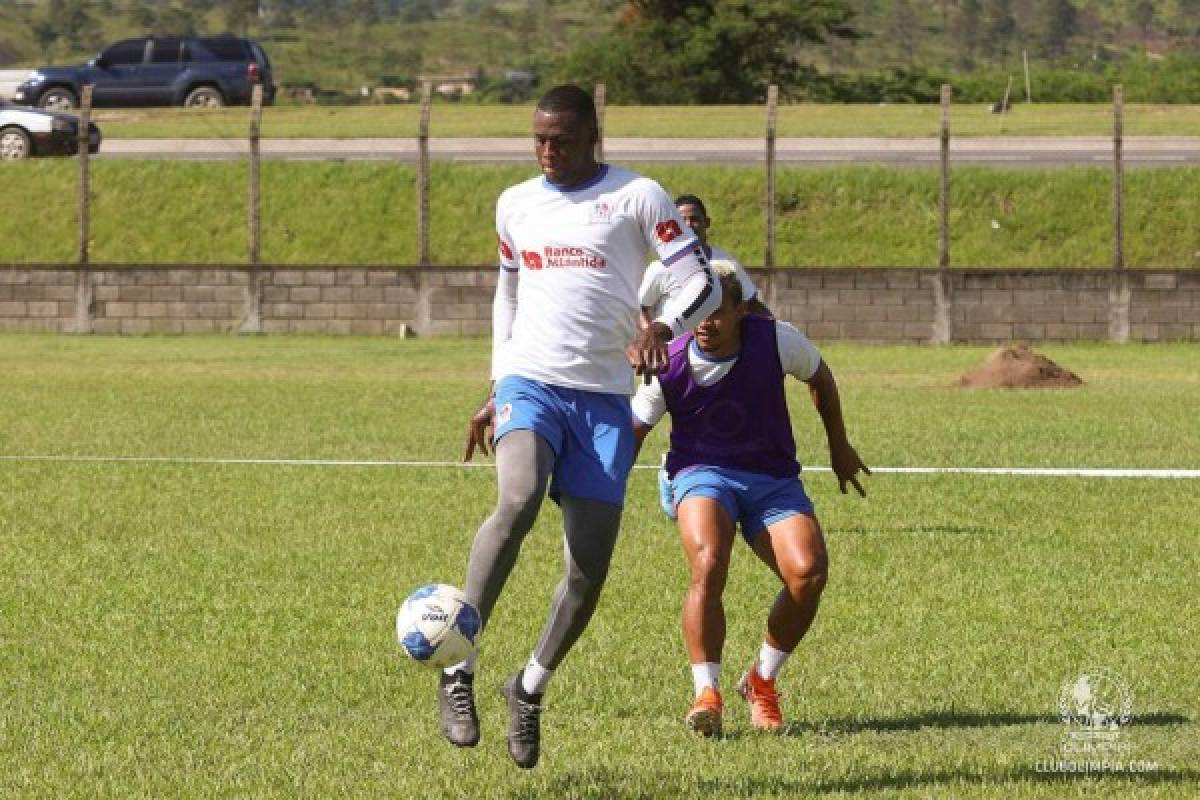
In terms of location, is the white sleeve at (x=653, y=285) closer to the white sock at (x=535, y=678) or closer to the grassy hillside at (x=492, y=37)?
the white sock at (x=535, y=678)

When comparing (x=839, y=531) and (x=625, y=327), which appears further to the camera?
(x=839, y=531)

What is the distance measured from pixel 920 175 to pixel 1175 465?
2107 cm

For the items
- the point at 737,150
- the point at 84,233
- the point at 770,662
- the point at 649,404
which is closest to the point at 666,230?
the point at 649,404

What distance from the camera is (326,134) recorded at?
49562 mm

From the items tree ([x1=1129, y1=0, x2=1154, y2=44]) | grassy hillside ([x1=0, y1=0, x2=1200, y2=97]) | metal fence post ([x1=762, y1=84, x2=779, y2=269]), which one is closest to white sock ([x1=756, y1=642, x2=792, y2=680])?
metal fence post ([x1=762, y1=84, x2=779, y2=269])

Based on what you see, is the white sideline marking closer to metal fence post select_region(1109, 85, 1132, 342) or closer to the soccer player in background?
the soccer player in background

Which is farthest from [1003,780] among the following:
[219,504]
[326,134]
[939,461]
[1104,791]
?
[326,134]

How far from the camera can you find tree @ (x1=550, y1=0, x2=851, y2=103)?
186 ft

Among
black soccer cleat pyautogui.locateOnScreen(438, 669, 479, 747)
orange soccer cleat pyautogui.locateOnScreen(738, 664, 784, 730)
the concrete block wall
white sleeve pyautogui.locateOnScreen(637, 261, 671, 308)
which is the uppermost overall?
white sleeve pyautogui.locateOnScreen(637, 261, 671, 308)

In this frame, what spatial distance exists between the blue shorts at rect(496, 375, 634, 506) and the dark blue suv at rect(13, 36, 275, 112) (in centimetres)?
5147

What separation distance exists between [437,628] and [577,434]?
2.59 ft

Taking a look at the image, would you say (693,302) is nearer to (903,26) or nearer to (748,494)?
(748,494)

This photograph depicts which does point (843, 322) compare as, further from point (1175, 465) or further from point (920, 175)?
point (1175, 465)

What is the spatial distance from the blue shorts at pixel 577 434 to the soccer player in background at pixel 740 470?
29.0 inches
